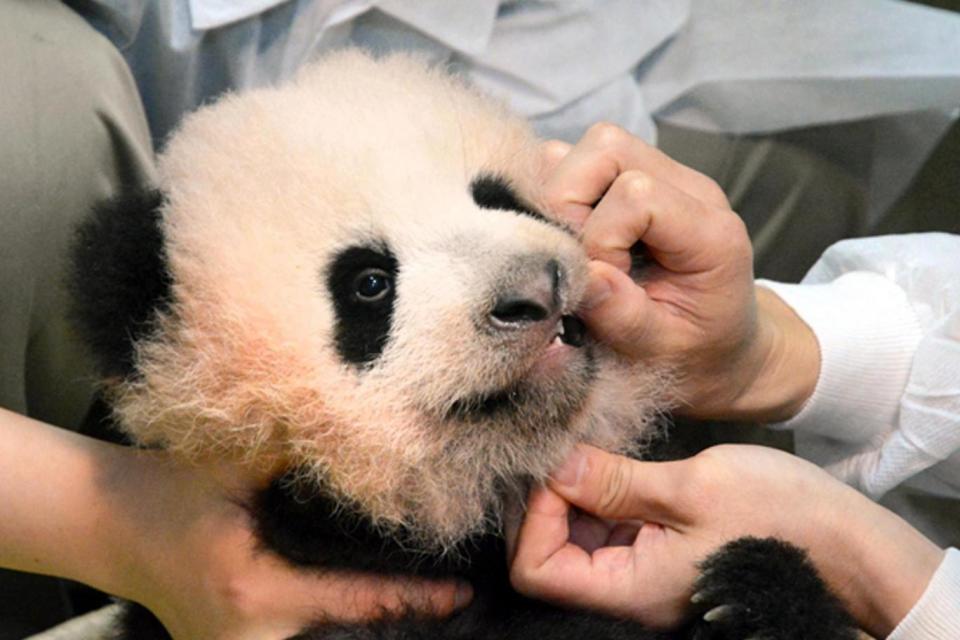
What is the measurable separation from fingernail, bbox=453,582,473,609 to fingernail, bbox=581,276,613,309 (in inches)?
10.1

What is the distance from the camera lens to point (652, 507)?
0.88m

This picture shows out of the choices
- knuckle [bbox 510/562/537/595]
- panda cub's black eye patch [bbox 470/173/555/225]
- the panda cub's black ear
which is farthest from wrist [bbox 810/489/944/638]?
the panda cub's black ear

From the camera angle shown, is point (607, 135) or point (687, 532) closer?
point (687, 532)

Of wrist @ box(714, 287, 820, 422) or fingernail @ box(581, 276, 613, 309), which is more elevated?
fingernail @ box(581, 276, 613, 309)

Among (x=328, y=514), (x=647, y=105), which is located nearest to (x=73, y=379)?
(x=328, y=514)

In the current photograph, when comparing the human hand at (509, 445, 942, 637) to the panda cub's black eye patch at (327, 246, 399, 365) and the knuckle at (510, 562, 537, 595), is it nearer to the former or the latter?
the knuckle at (510, 562, 537, 595)

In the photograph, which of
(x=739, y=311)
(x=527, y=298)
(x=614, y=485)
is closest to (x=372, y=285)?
(x=527, y=298)

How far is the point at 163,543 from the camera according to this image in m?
0.96

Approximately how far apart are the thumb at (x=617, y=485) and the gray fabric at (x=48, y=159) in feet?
2.03

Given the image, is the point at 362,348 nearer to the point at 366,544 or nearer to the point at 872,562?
the point at 366,544

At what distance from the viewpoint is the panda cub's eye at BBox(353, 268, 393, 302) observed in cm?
80

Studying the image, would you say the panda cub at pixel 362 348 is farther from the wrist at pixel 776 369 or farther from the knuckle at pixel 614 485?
the wrist at pixel 776 369

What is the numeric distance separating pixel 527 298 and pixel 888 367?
646 millimetres

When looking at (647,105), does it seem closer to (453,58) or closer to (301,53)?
(453,58)
